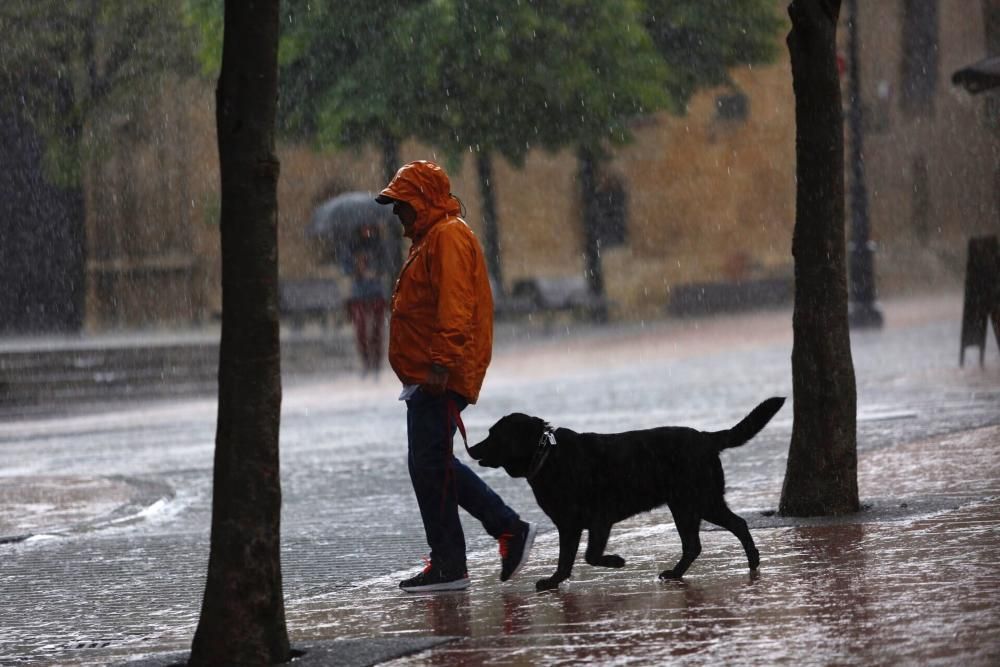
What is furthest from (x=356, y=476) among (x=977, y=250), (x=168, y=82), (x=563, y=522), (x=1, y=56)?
(x=168, y=82)

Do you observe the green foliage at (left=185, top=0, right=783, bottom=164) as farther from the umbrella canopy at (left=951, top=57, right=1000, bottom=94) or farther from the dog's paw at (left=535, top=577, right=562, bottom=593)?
the dog's paw at (left=535, top=577, right=562, bottom=593)

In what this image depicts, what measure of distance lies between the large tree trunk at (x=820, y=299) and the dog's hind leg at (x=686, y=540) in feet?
5.92

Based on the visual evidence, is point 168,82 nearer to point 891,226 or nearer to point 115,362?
point 115,362

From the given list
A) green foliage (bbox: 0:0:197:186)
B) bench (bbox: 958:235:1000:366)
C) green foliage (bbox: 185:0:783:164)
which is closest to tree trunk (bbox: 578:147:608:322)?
green foliage (bbox: 185:0:783:164)

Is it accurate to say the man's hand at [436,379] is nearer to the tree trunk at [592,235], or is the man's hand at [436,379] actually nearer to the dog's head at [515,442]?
the dog's head at [515,442]

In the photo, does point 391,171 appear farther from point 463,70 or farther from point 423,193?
point 423,193

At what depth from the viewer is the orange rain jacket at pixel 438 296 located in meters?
7.36

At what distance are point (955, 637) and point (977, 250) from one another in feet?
41.6

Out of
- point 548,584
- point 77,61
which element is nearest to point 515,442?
point 548,584

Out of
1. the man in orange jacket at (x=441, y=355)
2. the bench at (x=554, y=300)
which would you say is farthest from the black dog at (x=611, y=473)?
the bench at (x=554, y=300)

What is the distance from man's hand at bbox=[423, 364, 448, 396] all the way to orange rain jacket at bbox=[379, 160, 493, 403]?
0.03m

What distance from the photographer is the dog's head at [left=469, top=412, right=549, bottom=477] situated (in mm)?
7219

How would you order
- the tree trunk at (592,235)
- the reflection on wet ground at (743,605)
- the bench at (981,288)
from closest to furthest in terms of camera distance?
the reflection on wet ground at (743,605) < the bench at (981,288) < the tree trunk at (592,235)

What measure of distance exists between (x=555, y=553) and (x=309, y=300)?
29563mm
